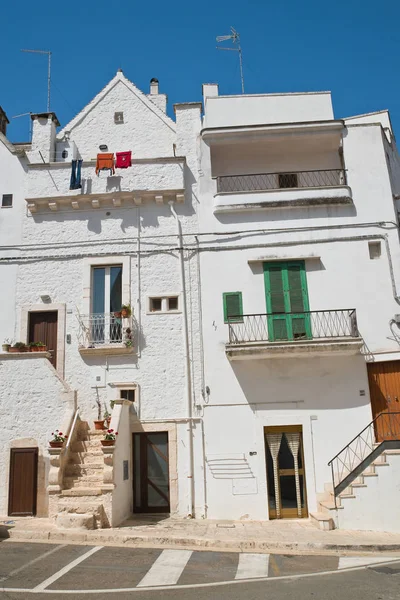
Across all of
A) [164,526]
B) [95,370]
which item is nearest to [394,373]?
[164,526]

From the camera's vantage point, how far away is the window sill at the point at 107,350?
14.4 m

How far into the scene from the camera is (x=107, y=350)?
1448 cm

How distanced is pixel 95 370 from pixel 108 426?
174 centimetres

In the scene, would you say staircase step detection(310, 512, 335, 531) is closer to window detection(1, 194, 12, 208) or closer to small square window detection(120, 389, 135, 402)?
small square window detection(120, 389, 135, 402)

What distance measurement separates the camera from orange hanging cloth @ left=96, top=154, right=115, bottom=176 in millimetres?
15789

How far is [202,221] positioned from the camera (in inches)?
607

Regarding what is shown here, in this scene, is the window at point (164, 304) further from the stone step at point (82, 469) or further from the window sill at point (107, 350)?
the stone step at point (82, 469)

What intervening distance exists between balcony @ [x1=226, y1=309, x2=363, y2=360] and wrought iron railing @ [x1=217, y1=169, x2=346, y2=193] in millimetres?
4181

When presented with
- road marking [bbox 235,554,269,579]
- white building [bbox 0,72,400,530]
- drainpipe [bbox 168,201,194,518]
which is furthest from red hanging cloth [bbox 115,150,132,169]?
road marking [bbox 235,554,269,579]

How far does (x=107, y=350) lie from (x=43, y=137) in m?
7.58

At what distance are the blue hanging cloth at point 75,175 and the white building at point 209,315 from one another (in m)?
0.06

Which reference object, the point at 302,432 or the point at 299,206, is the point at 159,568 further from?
the point at 299,206

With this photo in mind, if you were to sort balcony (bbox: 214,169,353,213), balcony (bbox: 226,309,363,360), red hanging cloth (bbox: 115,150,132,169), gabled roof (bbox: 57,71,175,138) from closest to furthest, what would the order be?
balcony (bbox: 226,309,363,360) → balcony (bbox: 214,169,353,213) → red hanging cloth (bbox: 115,150,132,169) → gabled roof (bbox: 57,71,175,138)

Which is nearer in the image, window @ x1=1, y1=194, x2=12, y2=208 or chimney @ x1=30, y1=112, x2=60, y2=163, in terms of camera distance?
window @ x1=1, y1=194, x2=12, y2=208
